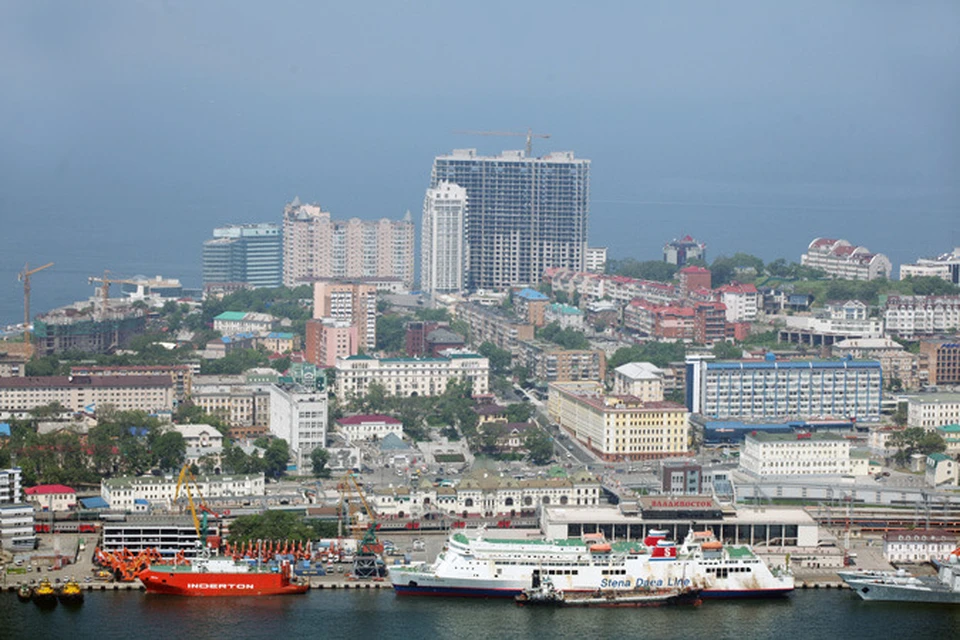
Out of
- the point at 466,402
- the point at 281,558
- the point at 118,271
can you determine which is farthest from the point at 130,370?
the point at 118,271

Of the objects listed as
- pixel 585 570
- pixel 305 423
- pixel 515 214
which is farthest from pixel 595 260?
pixel 585 570

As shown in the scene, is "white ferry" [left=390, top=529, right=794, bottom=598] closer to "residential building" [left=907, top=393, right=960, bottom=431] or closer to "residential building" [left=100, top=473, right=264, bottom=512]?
"residential building" [left=100, top=473, right=264, bottom=512]

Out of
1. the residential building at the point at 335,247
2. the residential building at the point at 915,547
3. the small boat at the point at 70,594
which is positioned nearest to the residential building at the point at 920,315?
the residential building at the point at 335,247

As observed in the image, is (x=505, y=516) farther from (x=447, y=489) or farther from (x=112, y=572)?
(x=112, y=572)

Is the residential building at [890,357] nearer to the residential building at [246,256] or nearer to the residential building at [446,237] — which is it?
the residential building at [446,237]

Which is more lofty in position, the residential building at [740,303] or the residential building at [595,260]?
the residential building at [595,260]

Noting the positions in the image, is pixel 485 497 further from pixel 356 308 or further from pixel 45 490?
pixel 356 308

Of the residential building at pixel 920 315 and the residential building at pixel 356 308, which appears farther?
the residential building at pixel 356 308
